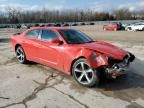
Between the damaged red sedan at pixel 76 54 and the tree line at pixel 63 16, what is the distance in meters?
120

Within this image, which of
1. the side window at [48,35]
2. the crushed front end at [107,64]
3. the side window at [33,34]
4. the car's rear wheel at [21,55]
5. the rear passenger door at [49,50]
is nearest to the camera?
the crushed front end at [107,64]

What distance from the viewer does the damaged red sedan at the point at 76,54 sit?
5609 mm

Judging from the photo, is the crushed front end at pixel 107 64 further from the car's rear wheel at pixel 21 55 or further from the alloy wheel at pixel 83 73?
the car's rear wheel at pixel 21 55

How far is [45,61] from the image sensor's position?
23.4 feet

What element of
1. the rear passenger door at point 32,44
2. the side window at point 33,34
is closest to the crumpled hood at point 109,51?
the rear passenger door at point 32,44

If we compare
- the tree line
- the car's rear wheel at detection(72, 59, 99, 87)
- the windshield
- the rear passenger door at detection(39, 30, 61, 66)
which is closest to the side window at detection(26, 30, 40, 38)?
the rear passenger door at detection(39, 30, 61, 66)

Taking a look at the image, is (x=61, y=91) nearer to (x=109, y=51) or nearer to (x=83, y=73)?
(x=83, y=73)

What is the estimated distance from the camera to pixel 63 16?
5773 inches

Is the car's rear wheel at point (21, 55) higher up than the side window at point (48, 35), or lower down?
lower down

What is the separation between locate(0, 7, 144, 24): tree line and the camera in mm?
128500

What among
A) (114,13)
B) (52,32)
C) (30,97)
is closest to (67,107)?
(30,97)

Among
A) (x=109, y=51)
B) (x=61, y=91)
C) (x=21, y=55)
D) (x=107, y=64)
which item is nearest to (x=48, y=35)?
(x=21, y=55)

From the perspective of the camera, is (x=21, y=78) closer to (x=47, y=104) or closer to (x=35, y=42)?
(x=35, y=42)

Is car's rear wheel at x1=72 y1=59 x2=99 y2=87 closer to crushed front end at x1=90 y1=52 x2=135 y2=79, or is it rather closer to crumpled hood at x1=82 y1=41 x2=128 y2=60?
crushed front end at x1=90 y1=52 x2=135 y2=79
